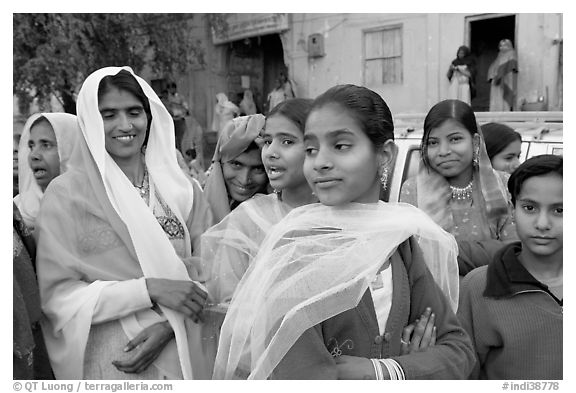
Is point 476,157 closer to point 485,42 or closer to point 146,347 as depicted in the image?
point 146,347

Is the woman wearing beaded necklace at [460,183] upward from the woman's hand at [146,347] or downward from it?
upward

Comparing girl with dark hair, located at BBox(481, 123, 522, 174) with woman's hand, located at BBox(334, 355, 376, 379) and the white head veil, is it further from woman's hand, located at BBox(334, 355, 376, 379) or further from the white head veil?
woman's hand, located at BBox(334, 355, 376, 379)

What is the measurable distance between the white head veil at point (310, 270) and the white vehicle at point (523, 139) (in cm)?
184

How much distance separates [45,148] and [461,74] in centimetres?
691

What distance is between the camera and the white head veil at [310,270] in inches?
55.8

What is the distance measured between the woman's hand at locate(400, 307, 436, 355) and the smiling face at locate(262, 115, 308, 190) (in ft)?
2.34

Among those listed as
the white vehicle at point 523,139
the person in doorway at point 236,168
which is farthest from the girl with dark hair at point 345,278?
the white vehicle at point 523,139

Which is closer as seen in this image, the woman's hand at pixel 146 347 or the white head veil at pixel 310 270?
the white head veil at pixel 310 270

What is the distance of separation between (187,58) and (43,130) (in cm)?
643

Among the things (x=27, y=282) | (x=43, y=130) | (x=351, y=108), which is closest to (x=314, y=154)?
(x=351, y=108)

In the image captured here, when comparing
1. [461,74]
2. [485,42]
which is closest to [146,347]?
[461,74]

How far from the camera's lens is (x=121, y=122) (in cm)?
212

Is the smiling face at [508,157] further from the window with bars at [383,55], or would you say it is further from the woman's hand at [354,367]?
the window with bars at [383,55]
